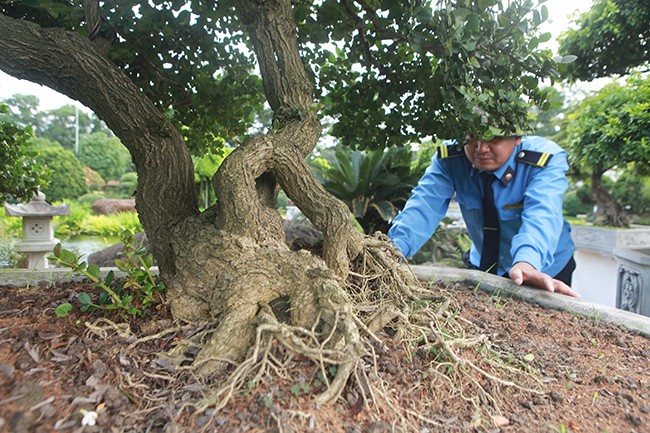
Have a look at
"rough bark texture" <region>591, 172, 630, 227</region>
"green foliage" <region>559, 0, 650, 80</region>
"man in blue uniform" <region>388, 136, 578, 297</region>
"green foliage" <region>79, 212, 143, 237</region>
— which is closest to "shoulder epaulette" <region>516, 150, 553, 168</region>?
"man in blue uniform" <region>388, 136, 578, 297</region>

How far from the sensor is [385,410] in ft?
2.79

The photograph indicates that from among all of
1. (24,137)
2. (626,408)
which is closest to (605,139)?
(626,408)

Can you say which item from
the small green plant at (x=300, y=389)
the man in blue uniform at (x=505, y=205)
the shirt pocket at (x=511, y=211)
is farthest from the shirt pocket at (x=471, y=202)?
the small green plant at (x=300, y=389)

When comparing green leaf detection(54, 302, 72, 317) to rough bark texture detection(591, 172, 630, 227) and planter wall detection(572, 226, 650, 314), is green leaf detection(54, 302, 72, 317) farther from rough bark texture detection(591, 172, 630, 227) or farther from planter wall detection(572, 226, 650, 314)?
rough bark texture detection(591, 172, 630, 227)

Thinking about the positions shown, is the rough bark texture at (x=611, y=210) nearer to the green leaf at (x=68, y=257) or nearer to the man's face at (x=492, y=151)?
the man's face at (x=492, y=151)

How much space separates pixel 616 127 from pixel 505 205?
1.36 metres

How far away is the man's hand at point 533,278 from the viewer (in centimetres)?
177

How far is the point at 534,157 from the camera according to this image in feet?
7.39

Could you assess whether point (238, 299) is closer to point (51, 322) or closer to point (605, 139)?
point (51, 322)

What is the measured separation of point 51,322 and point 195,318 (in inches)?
16.8

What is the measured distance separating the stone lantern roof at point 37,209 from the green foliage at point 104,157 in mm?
22767

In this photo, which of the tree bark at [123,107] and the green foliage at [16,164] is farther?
the green foliage at [16,164]

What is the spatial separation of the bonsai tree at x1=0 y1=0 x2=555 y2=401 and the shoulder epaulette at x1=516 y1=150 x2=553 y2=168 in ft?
2.68

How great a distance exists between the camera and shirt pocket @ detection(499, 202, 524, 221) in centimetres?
232
